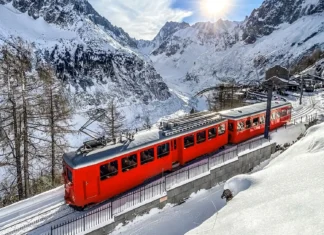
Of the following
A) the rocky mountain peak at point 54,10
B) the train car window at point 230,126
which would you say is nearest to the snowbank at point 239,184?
the train car window at point 230,126

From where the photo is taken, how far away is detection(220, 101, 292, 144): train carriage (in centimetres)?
2384

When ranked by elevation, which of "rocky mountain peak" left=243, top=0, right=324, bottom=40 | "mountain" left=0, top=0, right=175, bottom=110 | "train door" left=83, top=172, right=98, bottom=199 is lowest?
"train door" left=83, top=172, right=98, bottom=199

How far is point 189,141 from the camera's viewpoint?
19922 millimetres

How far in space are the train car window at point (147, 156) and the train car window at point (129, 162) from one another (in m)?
0.59

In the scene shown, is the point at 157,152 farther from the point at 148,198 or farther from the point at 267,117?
the point at 267,117

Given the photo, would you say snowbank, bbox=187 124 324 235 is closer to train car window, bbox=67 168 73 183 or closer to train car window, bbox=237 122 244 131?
train car window, bbox=67 168 73 183

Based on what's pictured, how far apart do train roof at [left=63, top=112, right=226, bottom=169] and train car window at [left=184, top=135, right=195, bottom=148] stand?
44 centimetres

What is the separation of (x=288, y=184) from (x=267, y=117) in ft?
50.6

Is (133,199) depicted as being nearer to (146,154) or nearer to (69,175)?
(146,154)

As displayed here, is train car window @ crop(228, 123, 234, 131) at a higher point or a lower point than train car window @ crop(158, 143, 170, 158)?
higher

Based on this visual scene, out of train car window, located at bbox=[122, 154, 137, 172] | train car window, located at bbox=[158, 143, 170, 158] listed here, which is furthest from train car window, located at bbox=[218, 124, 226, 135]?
train car window, located at bbox=[122, 154, 137, 172]

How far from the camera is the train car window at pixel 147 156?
16.8 m

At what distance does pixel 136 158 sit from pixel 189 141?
488cm

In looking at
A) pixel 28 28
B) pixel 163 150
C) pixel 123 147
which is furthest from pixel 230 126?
pixel 28 28
